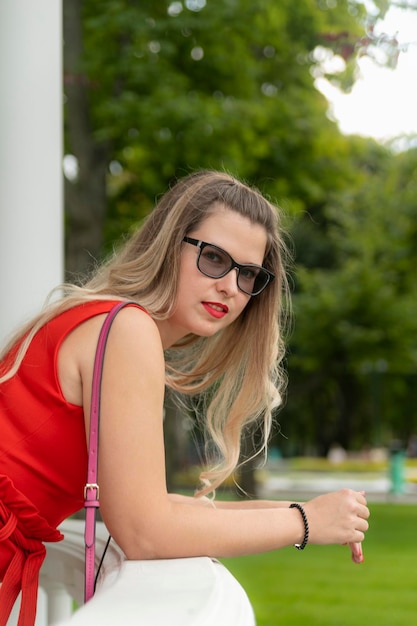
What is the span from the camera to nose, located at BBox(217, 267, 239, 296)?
2.12 m

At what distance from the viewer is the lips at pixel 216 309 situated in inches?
84.7

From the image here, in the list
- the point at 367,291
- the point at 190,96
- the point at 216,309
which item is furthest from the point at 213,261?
the point at 367,291

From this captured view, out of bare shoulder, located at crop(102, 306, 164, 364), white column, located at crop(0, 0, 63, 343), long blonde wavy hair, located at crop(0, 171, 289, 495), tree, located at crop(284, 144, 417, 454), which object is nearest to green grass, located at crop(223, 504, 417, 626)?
white column, located at crop(0, 0, 63, 343)

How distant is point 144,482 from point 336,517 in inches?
16.7

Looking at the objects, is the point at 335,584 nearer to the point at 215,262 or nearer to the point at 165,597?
the point at 215,262

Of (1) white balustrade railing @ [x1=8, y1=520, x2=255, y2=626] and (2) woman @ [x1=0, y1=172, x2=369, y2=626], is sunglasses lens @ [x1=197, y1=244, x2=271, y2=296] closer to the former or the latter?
(2) woman @ [x1=0, y1=172, x2=369, y2=626]

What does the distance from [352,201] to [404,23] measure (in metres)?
15.5

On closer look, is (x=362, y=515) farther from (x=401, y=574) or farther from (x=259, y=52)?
(x=259, y=52)

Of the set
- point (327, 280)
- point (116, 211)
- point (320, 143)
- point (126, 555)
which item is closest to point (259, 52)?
point (320, 143)

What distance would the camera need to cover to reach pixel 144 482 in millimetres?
1711

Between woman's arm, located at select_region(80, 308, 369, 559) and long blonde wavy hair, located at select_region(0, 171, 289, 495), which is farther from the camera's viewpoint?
long blonde wavy hair, located at select_region(0, 171, 289, 495)

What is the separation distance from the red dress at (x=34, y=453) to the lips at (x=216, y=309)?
0.31 m

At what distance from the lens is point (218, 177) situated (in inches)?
89.7

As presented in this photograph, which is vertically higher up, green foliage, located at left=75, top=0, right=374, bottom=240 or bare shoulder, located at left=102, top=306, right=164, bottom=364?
green foliage, located at left=75, top=0, right=374, bottom=240
